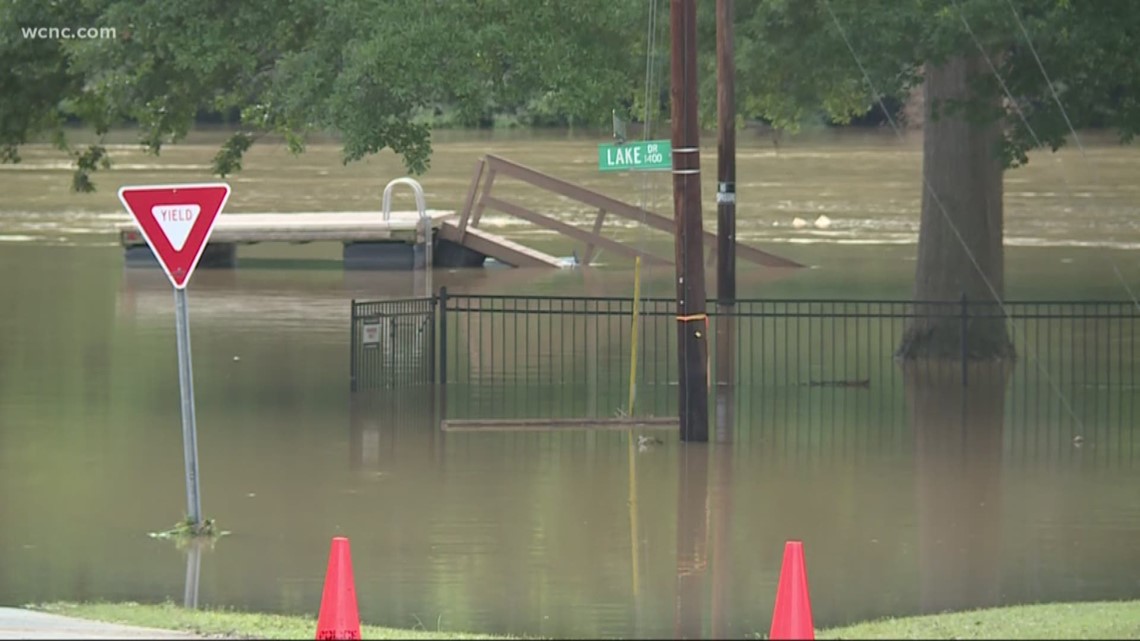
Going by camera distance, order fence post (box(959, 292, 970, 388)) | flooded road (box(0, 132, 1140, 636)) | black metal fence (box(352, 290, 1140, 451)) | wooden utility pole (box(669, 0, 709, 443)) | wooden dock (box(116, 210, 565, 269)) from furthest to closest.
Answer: wooden dock (box(116, 210, 565, 269))
fence post (box(959, 292, 970, 388))
black metal fence (box(352, 290, 1140, 451))
wooden utility pole (box(669, 0, 709, 443))
flooded road (box(0, 132, 1140, 636))

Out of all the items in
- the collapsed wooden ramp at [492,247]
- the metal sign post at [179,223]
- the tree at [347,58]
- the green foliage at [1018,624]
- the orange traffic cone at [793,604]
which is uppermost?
the tree at [347,58]

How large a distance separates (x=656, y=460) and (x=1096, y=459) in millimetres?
3625

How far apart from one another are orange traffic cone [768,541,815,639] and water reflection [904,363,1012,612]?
2663 mm

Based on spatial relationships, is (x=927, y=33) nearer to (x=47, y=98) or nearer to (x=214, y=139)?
(x=47, y=98)

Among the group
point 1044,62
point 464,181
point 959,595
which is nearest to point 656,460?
point 959,595

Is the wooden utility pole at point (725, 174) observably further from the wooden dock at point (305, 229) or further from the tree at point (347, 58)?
the wooden dock at point (305, 229)

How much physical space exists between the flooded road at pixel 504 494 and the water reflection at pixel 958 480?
0.12 ft

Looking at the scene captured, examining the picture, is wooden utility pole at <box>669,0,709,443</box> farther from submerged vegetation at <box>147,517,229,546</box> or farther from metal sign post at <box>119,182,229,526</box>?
metal sign post at <box>119,182,229,526</box>

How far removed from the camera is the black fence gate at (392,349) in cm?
2120

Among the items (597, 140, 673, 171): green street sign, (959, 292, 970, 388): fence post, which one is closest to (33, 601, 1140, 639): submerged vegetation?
(597, 140, 673, 171): green street sign

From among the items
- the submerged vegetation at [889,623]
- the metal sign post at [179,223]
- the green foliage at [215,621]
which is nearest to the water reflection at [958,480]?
the submerged vegetation at [889,623]

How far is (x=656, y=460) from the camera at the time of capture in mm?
17141

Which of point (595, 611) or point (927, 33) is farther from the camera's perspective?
point (927, 33)

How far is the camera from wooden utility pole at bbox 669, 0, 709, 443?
17.7 metres
